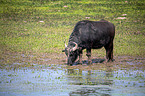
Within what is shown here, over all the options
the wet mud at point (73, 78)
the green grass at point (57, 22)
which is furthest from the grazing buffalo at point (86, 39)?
the green grass at point (57, 22)

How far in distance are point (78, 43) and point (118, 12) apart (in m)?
24.8

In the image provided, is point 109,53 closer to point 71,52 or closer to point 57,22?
point 71,52

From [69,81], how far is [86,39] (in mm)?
4377

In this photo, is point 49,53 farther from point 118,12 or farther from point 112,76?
point 118,12

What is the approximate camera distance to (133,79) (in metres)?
13.4

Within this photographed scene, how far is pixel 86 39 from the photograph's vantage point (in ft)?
55.5

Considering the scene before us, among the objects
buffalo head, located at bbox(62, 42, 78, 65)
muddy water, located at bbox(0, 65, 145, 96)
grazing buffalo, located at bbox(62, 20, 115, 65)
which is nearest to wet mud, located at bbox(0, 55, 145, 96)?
muddy water, located at bbox(0, 65, 145, 96)

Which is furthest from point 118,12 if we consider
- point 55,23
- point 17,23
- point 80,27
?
point 80,27

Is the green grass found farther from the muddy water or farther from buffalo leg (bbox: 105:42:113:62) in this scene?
the muddy water

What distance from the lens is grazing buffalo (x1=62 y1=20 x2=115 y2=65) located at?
16.5 meters

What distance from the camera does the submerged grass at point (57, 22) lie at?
2344cm

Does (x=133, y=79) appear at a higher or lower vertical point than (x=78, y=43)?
lower

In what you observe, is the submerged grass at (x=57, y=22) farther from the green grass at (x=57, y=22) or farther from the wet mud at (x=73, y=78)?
the wet mud at (x=73, y=78)

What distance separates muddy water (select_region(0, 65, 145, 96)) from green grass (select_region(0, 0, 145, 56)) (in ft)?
19.6
